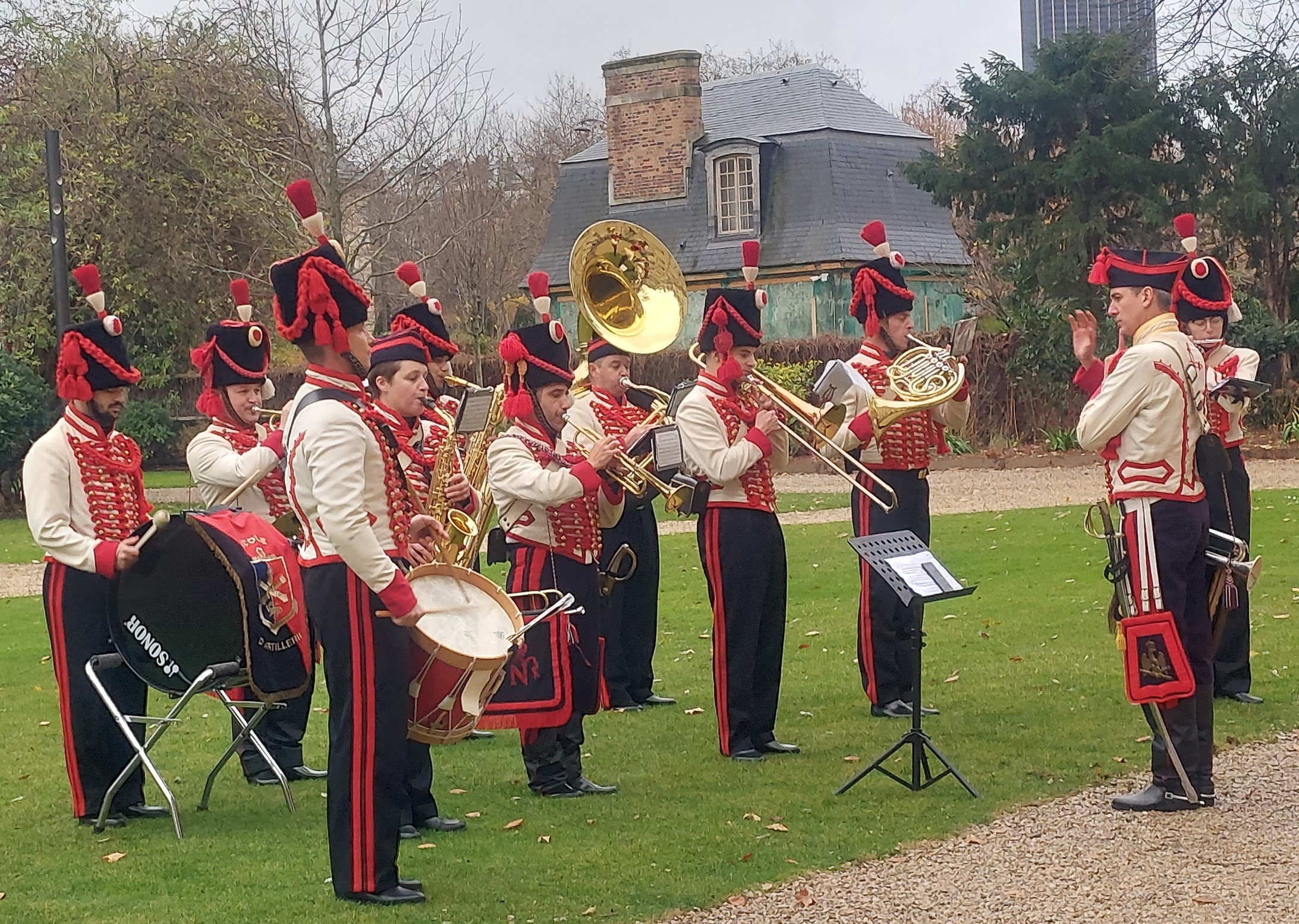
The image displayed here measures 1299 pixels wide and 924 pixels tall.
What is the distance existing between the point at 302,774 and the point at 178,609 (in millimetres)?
1602

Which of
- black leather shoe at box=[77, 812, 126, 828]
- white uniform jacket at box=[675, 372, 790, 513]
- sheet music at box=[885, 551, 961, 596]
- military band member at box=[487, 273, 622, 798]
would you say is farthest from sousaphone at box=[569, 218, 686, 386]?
black leather shoe at box=[77, 812, 126, 828]

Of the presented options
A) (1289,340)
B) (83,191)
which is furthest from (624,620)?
(83,191)

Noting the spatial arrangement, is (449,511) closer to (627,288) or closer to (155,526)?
(155,526)

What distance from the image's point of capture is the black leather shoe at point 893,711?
8.41 meters

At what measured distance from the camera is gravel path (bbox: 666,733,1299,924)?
17.3 ft

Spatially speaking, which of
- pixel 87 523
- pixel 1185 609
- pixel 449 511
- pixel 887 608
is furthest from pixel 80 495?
pixel 1185 609

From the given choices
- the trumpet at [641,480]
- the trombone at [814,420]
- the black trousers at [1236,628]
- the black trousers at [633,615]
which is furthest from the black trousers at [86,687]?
the black trousers at [1236,628]

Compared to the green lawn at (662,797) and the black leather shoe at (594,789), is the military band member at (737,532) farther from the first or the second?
the black leather shoe at (594,789)

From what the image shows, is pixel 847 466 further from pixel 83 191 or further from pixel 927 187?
pixel 83 191

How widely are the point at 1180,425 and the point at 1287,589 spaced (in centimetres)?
570

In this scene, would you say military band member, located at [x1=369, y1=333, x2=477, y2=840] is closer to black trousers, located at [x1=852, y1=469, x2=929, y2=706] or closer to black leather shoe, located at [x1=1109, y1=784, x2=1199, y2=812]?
black trousers, located at [x1=852, y1=469, x2=929, y2=706]

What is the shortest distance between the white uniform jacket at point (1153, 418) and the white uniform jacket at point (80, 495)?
147 inches

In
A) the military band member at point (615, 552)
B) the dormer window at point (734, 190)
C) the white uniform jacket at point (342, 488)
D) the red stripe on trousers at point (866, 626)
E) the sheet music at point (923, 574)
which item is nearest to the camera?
the white uniform jacket at point (342, 488)

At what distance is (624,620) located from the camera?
919 centimetres
